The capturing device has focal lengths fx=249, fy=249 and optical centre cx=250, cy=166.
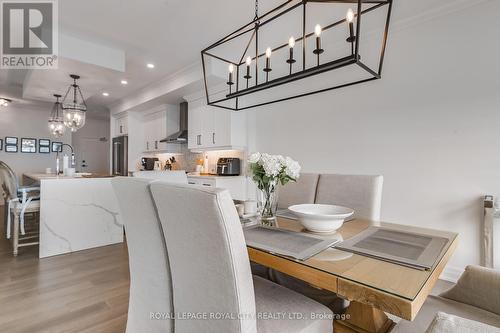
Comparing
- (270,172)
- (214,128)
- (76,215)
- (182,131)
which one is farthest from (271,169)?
(182,131)

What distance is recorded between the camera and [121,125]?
617 centimetres

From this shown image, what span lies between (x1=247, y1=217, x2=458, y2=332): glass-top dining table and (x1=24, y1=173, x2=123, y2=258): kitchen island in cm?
291

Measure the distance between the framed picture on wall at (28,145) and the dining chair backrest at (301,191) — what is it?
7.56 m

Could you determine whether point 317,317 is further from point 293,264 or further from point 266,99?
point 266,99

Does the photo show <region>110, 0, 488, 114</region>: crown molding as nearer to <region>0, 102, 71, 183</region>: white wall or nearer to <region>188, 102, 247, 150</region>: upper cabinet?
<region>188, 102, 247, 150</region>: upper cabinet

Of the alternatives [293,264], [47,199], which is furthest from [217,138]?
[293,264]

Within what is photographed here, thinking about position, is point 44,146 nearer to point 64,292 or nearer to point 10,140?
point 10,140

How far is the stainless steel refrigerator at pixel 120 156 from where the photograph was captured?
5.83m

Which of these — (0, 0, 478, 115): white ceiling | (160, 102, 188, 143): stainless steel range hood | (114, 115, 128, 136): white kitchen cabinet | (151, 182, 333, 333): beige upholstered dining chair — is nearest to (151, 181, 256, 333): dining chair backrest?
(151, 182, 333, 333): beige upholstered dining chair

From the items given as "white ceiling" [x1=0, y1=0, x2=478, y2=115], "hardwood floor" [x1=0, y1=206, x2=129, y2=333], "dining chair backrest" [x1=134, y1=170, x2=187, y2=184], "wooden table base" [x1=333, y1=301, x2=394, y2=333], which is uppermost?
"white ceiling" [x1=0, y1=0, x2=478, y2=115]

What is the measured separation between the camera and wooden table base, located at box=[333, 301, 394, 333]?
105 centimetres

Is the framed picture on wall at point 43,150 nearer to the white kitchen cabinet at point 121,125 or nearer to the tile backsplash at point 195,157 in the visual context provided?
the white kitchen cabinet at point 121,125

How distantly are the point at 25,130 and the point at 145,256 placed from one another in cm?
776

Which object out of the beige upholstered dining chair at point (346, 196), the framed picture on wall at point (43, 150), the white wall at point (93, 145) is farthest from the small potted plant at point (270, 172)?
the white wall at point (93, 145)
